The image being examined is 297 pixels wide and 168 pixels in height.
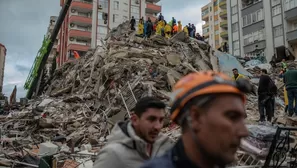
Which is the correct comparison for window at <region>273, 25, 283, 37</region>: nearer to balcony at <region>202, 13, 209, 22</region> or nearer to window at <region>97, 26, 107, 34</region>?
window at <region>97, 26, 107, 34</region>

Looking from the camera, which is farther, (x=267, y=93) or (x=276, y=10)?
(x=276, y=10)

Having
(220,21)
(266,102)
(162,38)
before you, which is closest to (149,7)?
(220,21)

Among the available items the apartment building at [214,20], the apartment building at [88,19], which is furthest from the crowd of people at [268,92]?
the apartment building at [214,20]

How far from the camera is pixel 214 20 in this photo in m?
65.7

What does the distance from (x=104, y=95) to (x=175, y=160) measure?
1203 centimetres

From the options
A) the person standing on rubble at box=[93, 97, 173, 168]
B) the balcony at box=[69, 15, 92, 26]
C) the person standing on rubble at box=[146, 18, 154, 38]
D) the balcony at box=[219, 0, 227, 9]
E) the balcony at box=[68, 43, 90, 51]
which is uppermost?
the balcony at box=[219, 0, 227, 9]

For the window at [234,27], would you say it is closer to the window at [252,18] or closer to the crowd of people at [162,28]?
the window at [252,18]

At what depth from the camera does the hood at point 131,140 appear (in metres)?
2.02

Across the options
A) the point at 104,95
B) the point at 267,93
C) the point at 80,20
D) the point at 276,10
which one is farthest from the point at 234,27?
the point at 267,93

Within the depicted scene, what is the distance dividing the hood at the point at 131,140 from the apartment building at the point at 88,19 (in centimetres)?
4599

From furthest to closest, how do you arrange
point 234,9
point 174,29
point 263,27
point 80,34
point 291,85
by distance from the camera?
point 80,34 < point 234,9 < point 263,27 < point 174,29 < point 291,85

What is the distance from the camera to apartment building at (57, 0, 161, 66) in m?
49.1

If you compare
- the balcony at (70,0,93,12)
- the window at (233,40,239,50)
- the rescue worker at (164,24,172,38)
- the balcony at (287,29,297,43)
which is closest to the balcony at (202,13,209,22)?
the balcony at (70,0,93,12)

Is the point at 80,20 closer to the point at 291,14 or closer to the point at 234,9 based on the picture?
the point at 234,9
